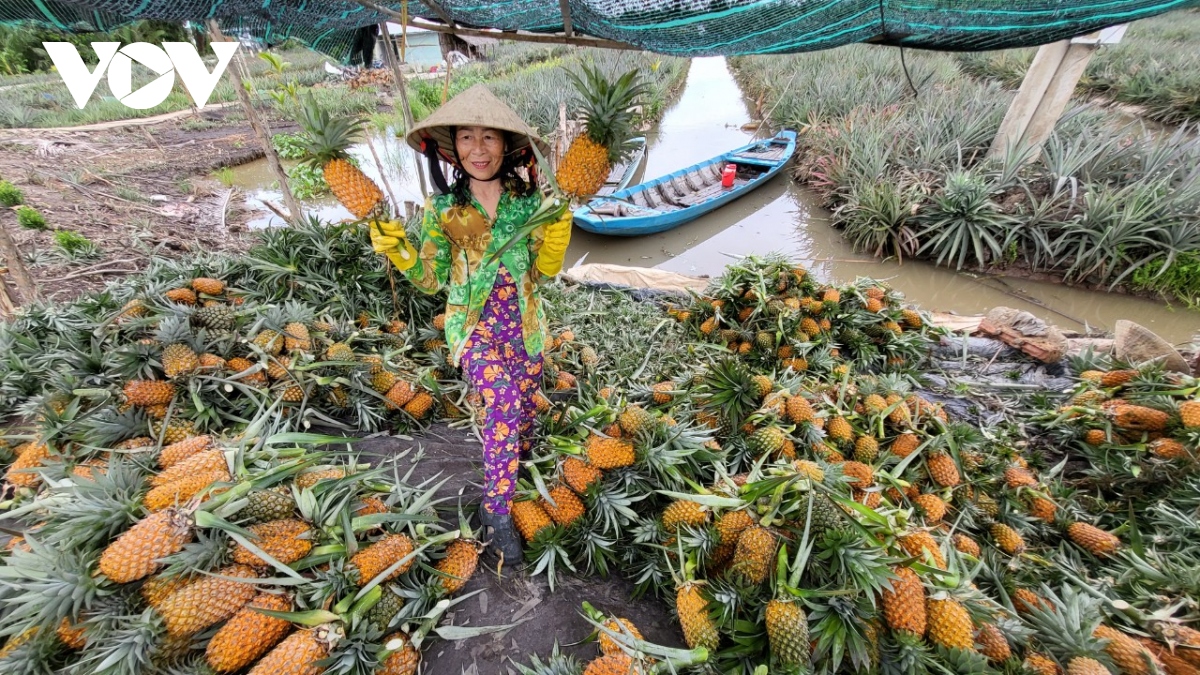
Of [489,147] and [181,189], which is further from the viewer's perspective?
[181,189]

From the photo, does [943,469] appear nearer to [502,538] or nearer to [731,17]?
[502,538]

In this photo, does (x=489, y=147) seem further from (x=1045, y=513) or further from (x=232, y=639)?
(x=1045, y=513)

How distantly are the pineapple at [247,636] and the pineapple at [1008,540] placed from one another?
8.68 feet

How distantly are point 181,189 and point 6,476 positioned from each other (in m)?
7.81

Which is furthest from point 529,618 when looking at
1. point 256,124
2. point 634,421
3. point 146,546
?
point 256,124

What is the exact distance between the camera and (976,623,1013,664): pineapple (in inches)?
52.6

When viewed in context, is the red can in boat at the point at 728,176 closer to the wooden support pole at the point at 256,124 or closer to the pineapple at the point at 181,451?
the wooden support pole at the point at 256,124

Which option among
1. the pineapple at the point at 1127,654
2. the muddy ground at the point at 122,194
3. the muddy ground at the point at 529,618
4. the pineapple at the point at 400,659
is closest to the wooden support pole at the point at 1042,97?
the pineapple at the point at 1127,654

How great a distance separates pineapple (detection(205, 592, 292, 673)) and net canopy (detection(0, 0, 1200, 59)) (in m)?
2.18

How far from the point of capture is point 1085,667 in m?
1.28

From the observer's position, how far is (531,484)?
1.95m

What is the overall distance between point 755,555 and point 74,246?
6.05 m

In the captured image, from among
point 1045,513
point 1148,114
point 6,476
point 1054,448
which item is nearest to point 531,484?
point 6,476
